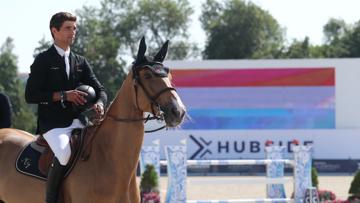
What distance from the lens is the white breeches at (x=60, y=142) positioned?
6.33 m

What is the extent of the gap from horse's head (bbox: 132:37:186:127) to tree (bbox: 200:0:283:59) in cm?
6703

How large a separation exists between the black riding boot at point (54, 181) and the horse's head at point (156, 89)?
84 cm

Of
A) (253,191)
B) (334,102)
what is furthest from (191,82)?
(253,191)

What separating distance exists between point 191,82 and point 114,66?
3440 centimetres

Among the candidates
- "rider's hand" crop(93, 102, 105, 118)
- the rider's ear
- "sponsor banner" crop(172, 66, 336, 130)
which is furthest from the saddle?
"sponsor banner" crop(172, 66, 336, 130)

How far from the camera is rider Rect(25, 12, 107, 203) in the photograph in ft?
20.9

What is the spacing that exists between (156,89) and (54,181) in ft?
3.94

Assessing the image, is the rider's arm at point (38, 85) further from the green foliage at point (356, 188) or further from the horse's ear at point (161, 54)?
the green foliage at point (356, 188)

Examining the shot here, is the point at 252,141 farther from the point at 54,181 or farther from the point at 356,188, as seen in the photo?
the point at 54,181

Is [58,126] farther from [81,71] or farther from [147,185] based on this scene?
[147,185]

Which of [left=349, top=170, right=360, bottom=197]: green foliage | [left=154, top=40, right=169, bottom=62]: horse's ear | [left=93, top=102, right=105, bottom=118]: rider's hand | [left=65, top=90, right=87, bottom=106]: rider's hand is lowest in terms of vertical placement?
[left=349, top=170, right=360, bottom=197]: green foliage

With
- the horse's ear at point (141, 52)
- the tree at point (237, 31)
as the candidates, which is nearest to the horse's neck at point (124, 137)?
the horse's ear at point (141, 52)

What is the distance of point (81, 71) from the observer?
6.78 m

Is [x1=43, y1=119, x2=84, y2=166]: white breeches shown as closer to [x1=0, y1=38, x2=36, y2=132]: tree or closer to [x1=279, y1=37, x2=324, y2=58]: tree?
[x1=0, y1=38, x2=36, y2=132]: tree
